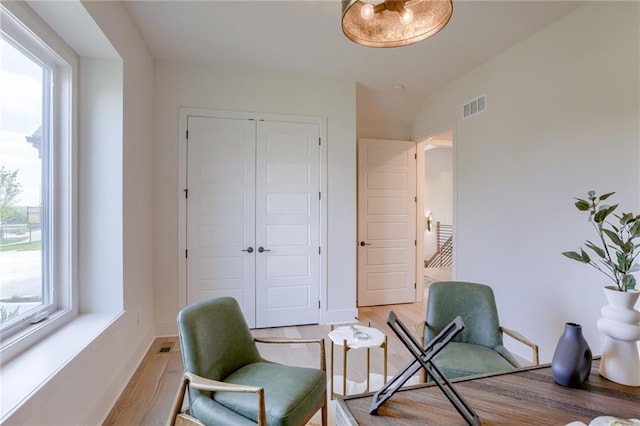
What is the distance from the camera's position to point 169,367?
2.68 m

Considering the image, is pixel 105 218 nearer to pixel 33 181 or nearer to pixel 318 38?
pixel 33 181

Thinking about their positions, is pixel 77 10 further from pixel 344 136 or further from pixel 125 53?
pixel 344 136

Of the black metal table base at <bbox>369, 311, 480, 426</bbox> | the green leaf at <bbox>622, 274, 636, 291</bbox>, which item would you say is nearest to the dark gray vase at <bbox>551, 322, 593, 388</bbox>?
the green leaf at <bbox>622, 274, 636, 291</bbox>

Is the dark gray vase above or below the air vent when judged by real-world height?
below

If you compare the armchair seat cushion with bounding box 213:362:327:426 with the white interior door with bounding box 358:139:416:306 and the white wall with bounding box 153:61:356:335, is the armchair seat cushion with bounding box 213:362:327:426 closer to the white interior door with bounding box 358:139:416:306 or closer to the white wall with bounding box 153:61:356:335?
the white wall with bounding box 153:61:356:335

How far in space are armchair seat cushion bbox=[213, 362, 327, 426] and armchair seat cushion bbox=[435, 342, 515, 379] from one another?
2.43 ft

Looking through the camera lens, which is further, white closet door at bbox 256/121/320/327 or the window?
white closet door at bbox 256/121/320/327

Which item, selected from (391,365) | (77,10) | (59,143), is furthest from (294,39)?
(391,365)

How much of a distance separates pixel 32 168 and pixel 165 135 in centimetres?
158

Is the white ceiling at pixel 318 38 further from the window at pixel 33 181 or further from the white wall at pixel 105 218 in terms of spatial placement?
the window at pixel 33 181

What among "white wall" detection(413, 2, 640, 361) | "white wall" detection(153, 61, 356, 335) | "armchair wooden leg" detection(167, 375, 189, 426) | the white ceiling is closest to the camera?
"armchair wooden leg" detection(167, 375, 189, 426)

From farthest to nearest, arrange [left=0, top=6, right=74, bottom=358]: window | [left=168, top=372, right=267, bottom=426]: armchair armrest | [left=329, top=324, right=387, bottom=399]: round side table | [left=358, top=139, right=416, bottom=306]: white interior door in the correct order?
[left=358, top=139, right=416, bottom=306]: white interior door → [left=329, top=324, right=387, bottom=399]: round side table → [left=0, top=6, right=74, bottom=358]: window → [left=168, top=372, right=267, bottom=426]: armchair armrest

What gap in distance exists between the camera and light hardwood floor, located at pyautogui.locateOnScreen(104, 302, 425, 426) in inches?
81.1

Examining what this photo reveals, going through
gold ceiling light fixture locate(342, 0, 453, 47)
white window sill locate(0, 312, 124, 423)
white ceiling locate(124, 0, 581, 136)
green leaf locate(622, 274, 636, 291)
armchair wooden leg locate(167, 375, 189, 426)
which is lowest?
armchair wooden leg locate(167, 375, 189, 426)
